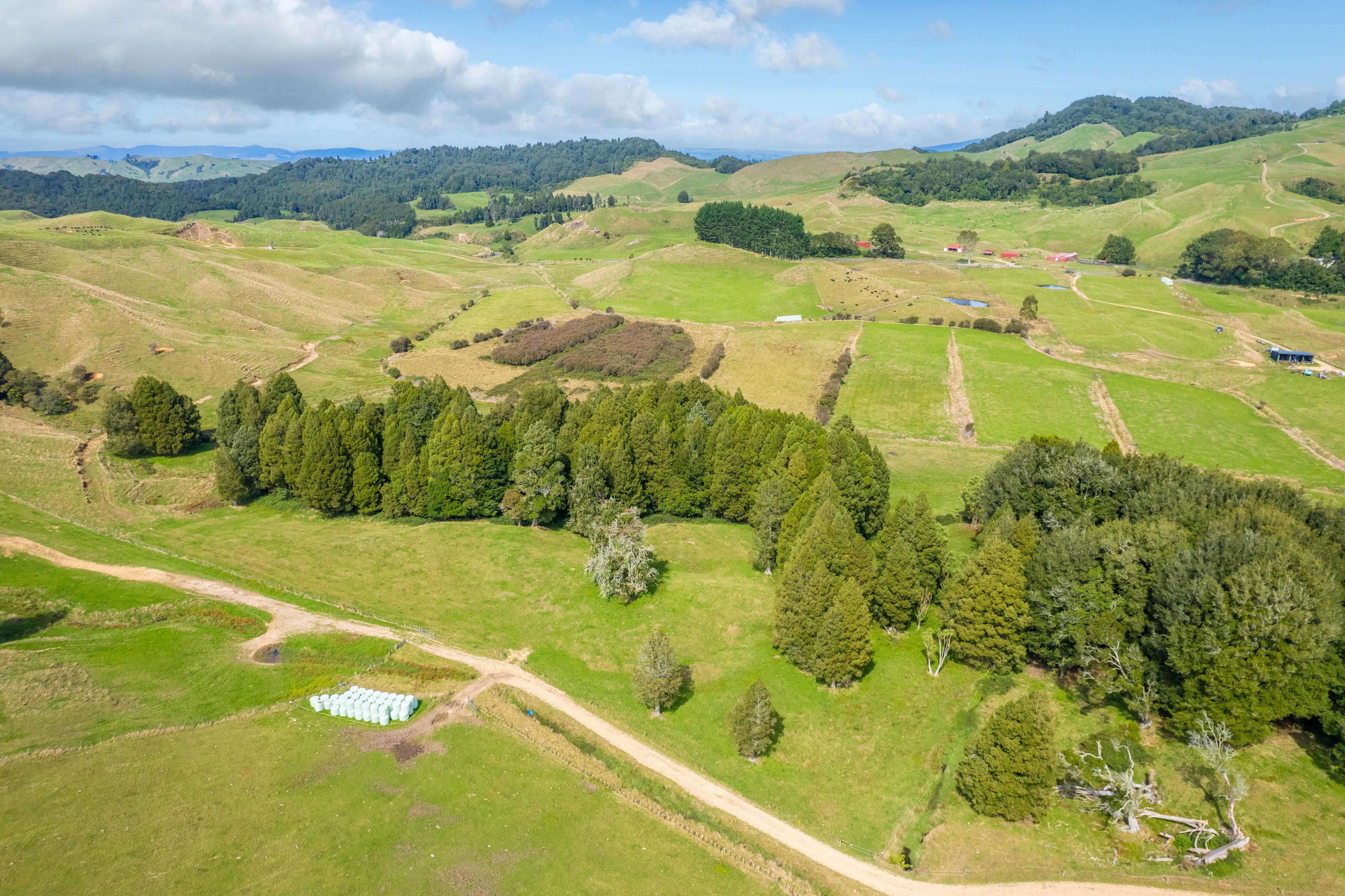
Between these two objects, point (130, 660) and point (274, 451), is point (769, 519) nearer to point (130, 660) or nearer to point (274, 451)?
point (130, 660)

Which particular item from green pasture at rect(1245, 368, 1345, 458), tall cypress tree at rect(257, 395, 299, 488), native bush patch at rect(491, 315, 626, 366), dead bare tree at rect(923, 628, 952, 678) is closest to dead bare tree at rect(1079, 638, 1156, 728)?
dead bare tree at rect(923, 628, 952, 678)

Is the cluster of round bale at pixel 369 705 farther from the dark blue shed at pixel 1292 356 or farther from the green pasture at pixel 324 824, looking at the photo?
the dark blue shed at pixel 1292 356

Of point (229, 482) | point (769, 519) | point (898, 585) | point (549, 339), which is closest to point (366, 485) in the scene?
point (229, 482)

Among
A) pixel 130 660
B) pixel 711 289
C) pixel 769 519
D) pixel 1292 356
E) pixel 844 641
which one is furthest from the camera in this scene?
pixel 711 289

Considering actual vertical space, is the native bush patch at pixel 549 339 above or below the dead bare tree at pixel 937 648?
above

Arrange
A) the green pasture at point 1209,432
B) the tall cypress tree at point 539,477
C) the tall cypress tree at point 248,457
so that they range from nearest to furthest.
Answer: the tall cypress tree at point 539,477
the tall cypress tree at point 248,457
the green pasture at point 1209,432

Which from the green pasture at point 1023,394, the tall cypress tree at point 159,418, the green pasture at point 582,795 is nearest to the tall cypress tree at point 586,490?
the green pasture at point 582,795

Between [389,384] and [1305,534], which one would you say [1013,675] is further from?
[389,384]

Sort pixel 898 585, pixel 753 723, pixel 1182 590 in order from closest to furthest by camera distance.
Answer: pixel 753 723 → pixel 1182 590 → pixel 898 585
